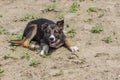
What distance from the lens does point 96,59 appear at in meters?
8.29

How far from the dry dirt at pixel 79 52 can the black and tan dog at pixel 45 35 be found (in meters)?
0.16

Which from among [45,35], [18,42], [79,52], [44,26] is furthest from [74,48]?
[18,42]

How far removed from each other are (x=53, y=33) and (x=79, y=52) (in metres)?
0.69

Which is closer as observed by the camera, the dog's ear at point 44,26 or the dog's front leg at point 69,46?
the dog's front leg at point 69,46

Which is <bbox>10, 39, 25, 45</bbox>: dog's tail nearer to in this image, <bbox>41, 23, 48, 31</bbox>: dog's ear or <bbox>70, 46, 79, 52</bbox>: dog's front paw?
<bbox>41, 23, 48, 31</bbox>: dog's ear

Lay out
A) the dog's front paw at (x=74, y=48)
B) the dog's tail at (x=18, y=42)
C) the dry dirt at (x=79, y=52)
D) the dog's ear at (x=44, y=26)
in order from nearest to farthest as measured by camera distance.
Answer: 1. the dry dirt at (x=79, y=52)
2. the dog's front paw at (x=74, y=48)
3. the dog's ear at (x=44, y=26)
4. the dog's tail at (x=18, y=42)

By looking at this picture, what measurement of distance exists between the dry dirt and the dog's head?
0.22 metres

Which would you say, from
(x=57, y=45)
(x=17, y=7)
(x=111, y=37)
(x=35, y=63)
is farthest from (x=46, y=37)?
(x=17, y=7)

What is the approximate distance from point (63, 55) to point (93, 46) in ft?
2.41

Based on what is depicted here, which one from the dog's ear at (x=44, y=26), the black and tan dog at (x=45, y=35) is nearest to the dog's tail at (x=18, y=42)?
the black and tan dog at (x=45, y=35)

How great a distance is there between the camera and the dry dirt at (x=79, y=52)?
25.7 ft

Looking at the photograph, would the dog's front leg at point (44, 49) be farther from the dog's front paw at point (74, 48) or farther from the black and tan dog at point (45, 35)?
the dog's front paw at point (74, 48)

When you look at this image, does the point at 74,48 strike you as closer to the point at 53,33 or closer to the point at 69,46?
the point at 69,46

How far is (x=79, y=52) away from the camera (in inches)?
341
